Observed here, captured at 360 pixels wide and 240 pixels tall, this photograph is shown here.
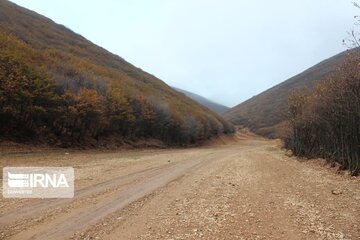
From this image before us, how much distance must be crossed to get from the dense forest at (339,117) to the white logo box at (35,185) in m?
13.7

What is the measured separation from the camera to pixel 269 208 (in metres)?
11.5

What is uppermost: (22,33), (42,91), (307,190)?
(22,33)

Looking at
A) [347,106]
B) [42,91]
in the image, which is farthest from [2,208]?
[42,91]

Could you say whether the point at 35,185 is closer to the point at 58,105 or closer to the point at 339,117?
the point at 339,117

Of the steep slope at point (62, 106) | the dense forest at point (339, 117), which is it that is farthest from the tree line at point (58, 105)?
the dense forest at point (339, 117)

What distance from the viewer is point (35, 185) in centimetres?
1404

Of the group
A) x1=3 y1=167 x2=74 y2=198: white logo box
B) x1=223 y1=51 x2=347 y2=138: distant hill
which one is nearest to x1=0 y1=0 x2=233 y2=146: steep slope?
x1=3 y1=167 x2=74 y2=198: white logo box

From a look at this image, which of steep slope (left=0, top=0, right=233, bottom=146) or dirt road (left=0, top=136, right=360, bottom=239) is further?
steep slope (left=0, top=0, right=233, bottom=146)

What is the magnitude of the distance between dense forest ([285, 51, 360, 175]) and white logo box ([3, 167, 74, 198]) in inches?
538

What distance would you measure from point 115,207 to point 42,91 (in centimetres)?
2558

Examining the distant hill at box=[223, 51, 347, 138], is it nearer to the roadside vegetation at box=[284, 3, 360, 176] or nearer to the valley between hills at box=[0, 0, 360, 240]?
the valley between hills at box=[0, 0, 360, 240]

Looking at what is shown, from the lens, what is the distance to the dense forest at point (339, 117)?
21125mm

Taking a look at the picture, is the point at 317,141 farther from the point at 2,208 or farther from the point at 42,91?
the point at 2,208

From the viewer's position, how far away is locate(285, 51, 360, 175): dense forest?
69.3ft
